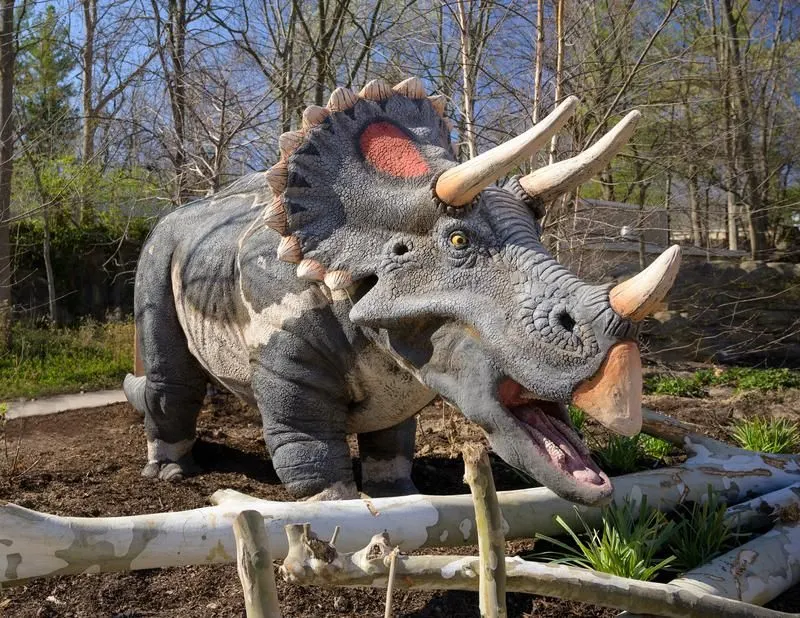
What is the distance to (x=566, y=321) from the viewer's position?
2.22m

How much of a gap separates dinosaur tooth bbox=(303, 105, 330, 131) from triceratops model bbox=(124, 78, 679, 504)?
0.04 ft

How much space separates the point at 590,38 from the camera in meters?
6.79

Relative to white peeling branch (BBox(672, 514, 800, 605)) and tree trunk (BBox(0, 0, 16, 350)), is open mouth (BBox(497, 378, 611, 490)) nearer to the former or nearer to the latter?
white peeling branch (BBox(672, 514, 800, 605))

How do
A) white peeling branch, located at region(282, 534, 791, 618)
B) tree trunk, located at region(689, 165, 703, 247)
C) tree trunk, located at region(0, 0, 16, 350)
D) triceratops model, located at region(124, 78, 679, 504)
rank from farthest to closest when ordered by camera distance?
tree trunk, located at region(689, 165, 703, 247) → tree trunk, located at region(0, 0, 16, 350) → triceratops model, located at region(124, 78, 679, 504) → white peeling branch, located at region(282, 534, 791, 618)

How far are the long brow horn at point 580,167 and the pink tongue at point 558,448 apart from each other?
31.2 inches

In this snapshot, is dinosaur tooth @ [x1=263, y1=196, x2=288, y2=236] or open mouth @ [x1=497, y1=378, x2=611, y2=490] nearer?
open mouth @ [x1=497, y1=378, x2=611, y2=490]

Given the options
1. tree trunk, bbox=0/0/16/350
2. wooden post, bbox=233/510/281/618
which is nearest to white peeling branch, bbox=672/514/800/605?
wooden post, bbox=233/510/281/618

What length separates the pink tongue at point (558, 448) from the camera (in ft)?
7.32

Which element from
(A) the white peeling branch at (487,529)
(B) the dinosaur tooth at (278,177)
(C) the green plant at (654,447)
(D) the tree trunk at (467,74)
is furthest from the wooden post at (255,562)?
(D) the tree trunk at (467,74)

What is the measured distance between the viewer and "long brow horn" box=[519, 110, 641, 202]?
2510 millimetres

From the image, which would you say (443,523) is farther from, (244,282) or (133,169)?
(133,169)

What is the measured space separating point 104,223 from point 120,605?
1177cm

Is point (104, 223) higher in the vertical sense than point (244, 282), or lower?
higher

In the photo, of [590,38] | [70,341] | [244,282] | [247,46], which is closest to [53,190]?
[70,341]
